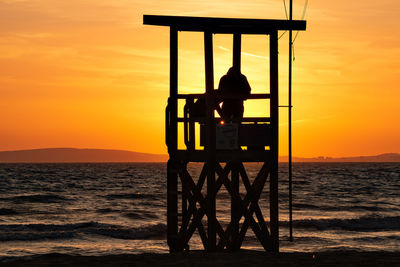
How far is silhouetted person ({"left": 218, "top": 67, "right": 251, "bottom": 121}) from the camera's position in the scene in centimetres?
1612

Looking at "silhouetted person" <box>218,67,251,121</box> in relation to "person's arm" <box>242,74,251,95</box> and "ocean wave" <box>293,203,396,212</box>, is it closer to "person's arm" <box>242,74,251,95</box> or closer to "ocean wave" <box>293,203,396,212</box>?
"person's arm" <box>242,74,251,95</box>

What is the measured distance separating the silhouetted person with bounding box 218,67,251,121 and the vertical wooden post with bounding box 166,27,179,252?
116 centimetres

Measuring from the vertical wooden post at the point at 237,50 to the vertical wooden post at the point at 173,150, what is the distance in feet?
6.49

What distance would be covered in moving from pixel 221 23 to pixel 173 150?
3236 mm

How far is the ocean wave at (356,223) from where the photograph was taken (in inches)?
1260

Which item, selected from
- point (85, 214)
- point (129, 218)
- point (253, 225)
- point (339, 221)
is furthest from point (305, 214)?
point (253, 225)

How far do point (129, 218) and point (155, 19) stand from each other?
904 inches

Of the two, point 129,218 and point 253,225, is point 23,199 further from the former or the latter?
point 253,225

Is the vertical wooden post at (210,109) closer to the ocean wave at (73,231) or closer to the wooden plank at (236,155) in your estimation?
the wooden plank at (236,155)

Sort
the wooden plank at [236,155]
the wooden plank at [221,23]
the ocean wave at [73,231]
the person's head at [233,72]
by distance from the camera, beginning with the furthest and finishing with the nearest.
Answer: the ocean wave at [73,231] → the person's head at [233,72] → the wooden plank at [236,155] → the wooden plank at [221,23]

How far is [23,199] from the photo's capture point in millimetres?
53469

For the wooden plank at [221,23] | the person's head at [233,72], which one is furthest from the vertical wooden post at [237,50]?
the wooden plank at [221,23]

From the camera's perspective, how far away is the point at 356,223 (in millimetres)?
34188

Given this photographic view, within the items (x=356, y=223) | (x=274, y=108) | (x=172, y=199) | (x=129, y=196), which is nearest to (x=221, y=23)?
(x=274, y=108)
